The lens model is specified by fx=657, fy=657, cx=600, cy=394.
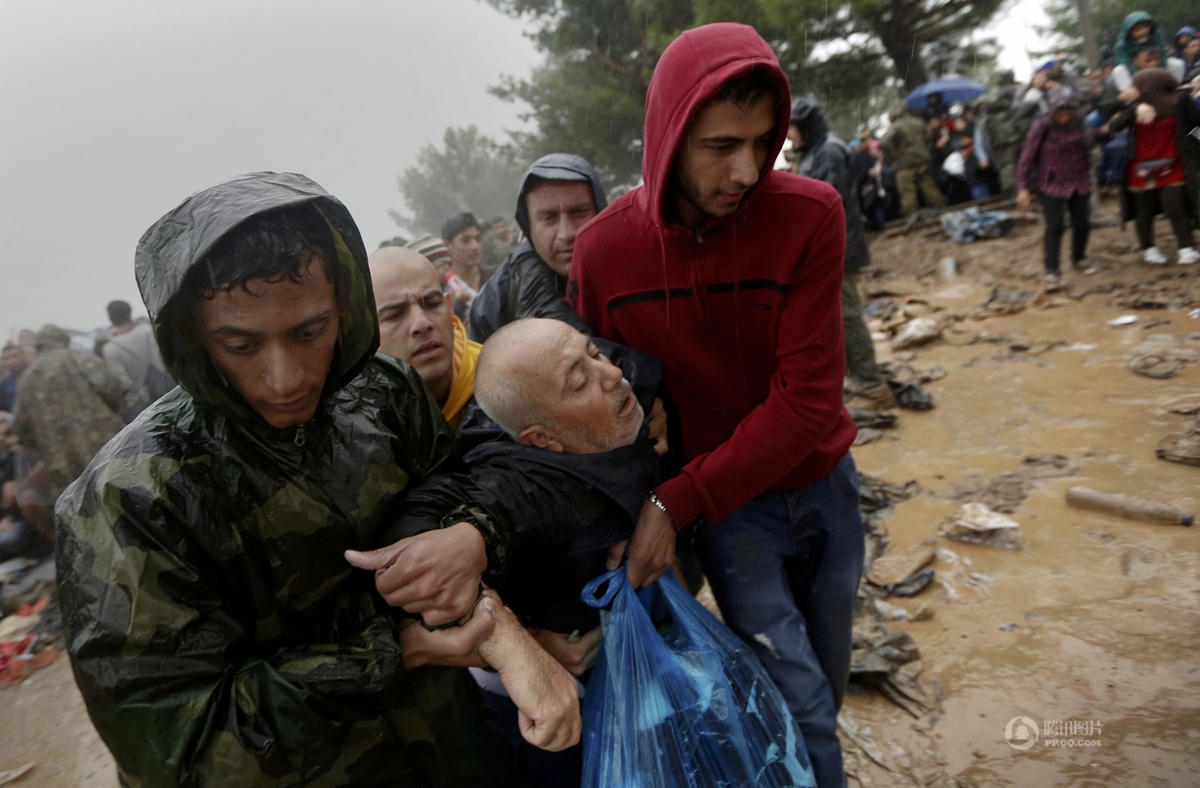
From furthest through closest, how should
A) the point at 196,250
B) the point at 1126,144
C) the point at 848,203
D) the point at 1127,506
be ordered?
the point at 1126,144, the point at 848,203, the point at 1127,506, the point at 196,250

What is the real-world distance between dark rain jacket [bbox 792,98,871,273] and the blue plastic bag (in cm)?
444

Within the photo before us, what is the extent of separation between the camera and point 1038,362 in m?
5.58

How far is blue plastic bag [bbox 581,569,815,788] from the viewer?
4.32 feet

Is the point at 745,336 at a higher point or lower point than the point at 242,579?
higher

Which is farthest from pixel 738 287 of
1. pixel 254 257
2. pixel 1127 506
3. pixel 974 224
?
pixel 974 224

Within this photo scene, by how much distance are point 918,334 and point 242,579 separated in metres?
6.90

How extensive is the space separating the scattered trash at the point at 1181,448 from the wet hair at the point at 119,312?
8.40 metres

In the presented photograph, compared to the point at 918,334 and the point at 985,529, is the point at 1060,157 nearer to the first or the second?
the point at 918,334

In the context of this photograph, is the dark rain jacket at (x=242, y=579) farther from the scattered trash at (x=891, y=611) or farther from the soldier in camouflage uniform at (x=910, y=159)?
the soldier in camouflage uniform at (x=910, y=159)

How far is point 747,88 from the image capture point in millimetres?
1464

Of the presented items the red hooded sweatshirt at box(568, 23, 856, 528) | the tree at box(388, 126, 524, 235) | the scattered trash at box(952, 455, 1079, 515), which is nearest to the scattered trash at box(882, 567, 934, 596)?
the scattered trash at box(952, 455, 1079, 515)

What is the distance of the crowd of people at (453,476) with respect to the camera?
101 cm

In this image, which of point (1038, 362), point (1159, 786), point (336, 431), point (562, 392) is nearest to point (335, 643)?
point (336, 431)

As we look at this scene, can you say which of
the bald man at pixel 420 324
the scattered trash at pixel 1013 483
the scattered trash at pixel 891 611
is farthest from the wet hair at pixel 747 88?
the scattered trash at pixel 1013 483
